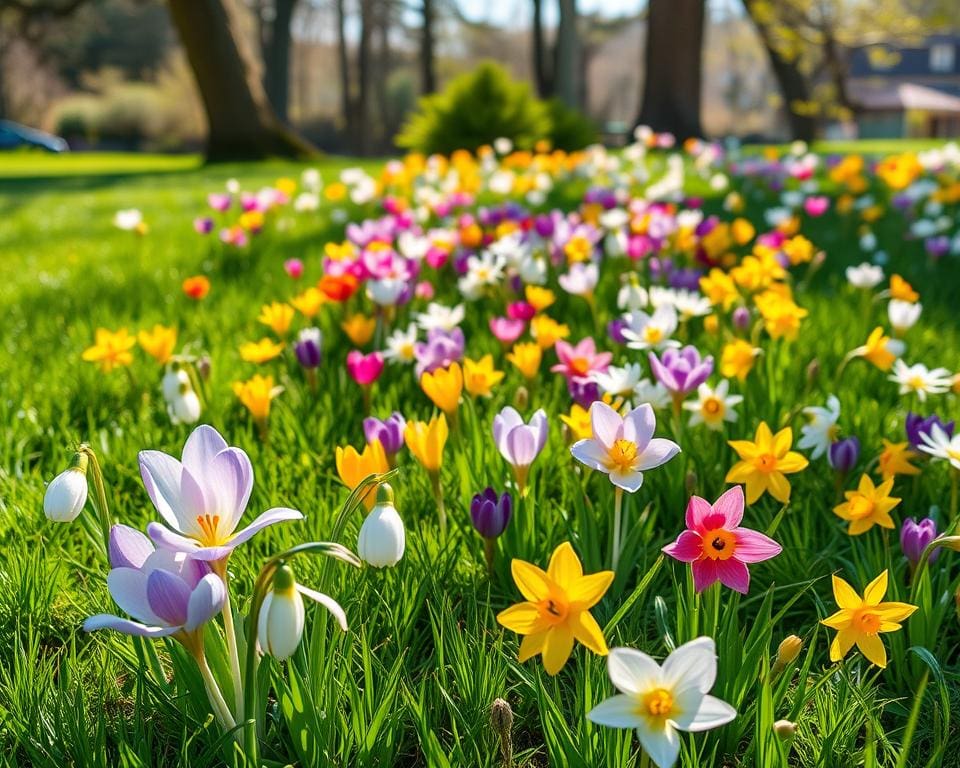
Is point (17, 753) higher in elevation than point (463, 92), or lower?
lower

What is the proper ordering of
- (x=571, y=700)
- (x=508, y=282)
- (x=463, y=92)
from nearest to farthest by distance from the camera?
(x=571, y=700), (x=508, y=282), (x=463, y=92)

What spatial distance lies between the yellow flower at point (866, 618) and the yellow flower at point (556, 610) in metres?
0.32

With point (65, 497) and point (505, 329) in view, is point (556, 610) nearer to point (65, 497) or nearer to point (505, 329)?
point (65, 497)

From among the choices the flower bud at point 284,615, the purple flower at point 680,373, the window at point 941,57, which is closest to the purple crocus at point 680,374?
the purple flower at point 680,373

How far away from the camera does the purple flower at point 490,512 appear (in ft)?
5.14

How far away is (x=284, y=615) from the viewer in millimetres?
990

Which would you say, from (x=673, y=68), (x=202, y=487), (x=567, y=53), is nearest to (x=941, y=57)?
(x=567, y=53)

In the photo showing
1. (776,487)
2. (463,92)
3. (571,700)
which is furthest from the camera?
(463,92)

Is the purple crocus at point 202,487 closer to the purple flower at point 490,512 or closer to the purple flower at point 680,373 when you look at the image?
the purple flower at point 490,512

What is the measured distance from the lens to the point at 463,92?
41.9ft

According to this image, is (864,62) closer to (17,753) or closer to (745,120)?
(745,120)

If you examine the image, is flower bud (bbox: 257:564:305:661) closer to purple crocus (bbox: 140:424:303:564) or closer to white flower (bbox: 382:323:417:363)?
purple crocus (bbox: 140:424:303:564)

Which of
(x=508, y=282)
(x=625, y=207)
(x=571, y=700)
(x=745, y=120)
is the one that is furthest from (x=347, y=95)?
(x=745, y=120)

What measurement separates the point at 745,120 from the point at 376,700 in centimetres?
6643
